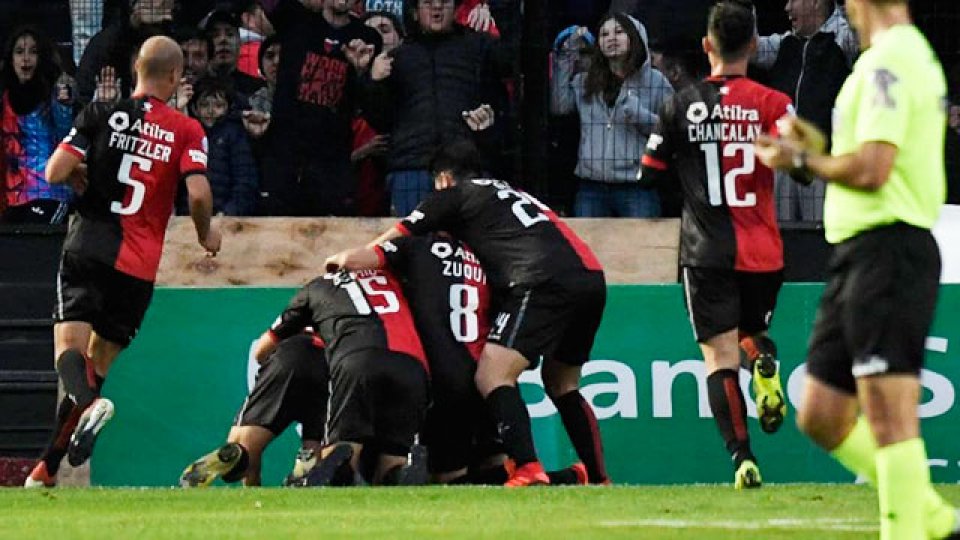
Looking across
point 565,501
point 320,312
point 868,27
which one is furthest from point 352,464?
point 868,27

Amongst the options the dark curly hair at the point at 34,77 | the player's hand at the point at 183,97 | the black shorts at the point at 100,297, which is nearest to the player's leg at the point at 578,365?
the black shorts at the point at 100,297

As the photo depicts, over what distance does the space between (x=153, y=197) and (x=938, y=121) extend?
21.4ft

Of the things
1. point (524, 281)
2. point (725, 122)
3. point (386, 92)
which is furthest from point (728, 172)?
point (386, 92)

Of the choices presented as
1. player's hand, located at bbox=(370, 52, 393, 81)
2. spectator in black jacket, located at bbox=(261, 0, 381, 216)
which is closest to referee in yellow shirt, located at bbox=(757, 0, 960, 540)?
player's hand, located at bbox=(370, 52, 393, 81)

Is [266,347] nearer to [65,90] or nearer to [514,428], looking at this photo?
[514,428]

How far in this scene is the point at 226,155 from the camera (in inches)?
592

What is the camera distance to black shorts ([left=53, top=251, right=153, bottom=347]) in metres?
12.4

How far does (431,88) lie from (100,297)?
10.1 ft

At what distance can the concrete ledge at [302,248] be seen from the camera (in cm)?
1465

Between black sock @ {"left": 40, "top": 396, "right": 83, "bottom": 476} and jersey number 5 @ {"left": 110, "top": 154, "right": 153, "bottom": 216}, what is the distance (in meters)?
1.09

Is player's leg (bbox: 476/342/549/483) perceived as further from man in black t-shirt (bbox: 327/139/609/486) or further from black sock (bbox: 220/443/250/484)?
black sock (bbox: 220/443/250/484)

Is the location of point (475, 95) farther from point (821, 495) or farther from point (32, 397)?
point (821, 495)

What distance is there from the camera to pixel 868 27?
694 centimetres

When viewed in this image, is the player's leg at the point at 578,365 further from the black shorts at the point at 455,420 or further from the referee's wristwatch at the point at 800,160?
the referee's wristwatch at the point at 800,160
